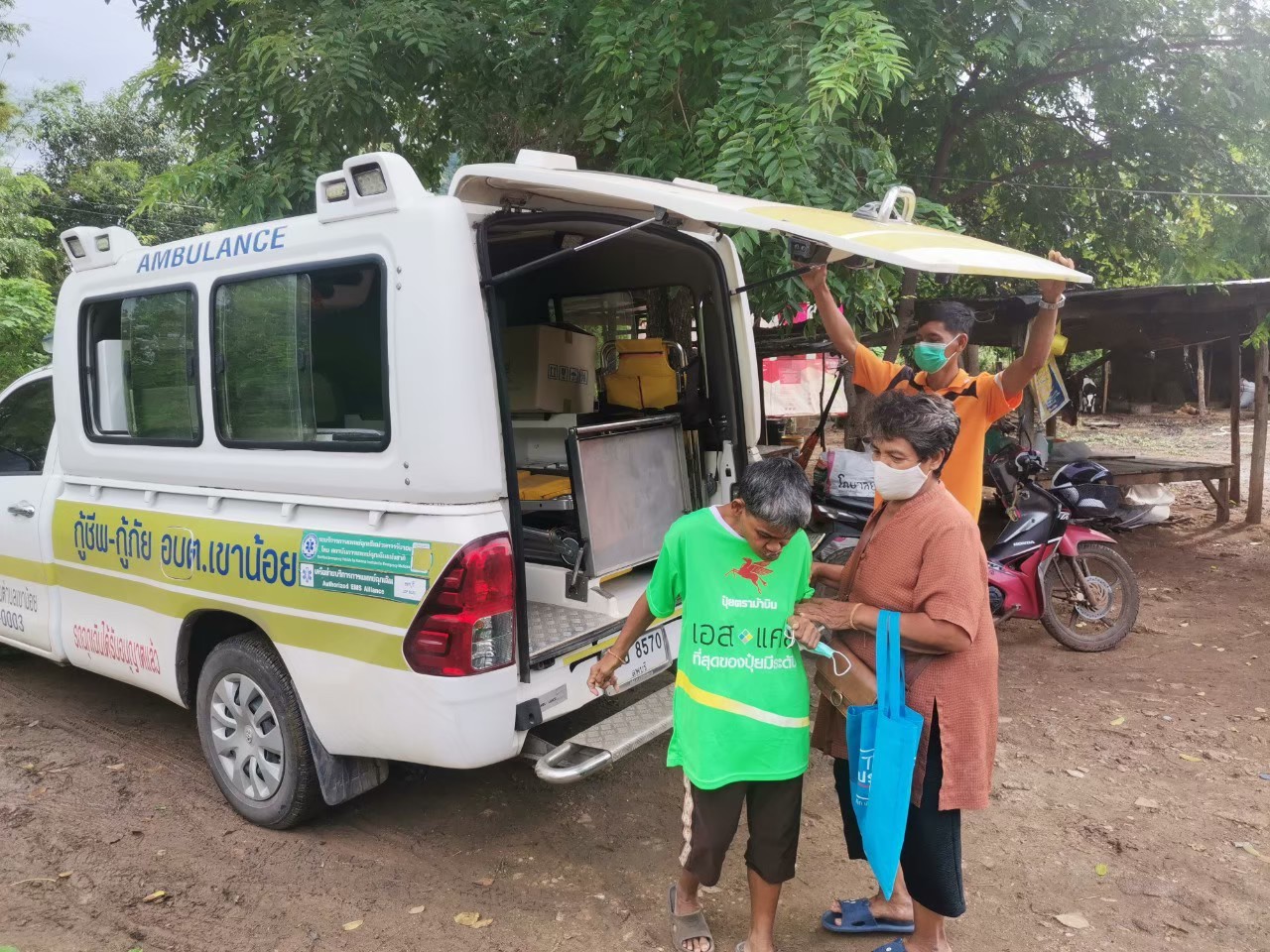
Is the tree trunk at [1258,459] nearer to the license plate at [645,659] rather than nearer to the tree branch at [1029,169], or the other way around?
the tree branch at [1029,169]

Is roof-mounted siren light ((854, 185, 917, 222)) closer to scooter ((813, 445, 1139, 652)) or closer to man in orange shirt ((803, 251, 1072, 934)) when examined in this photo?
man in orange shirt ((803, 251, 1072, 934))

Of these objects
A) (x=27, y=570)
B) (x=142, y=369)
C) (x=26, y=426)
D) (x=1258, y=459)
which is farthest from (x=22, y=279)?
(x=1258, y=459)

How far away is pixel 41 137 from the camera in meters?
20.0

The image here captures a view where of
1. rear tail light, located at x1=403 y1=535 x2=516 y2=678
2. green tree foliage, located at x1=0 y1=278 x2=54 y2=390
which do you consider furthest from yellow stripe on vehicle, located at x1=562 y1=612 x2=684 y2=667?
green tree foliage, located at x1=0 y1=278 x2=54 y2=390

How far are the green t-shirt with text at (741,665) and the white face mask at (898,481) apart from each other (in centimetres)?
29

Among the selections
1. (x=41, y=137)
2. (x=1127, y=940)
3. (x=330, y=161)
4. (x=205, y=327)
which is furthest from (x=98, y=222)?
(x=1127, y=940)

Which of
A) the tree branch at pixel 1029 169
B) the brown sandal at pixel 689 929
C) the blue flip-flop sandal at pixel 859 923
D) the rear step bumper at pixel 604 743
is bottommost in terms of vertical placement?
the blue flip-flop sandal at pixel 859 923

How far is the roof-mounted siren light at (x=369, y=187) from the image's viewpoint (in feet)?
9.01

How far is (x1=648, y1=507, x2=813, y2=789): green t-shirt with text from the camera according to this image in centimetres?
233

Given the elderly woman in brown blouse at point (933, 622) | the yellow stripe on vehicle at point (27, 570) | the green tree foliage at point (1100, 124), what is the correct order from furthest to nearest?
the green tree foliage at point (1100, 124) < the yellow stripe on vehicle at point (27, 570) < the elderly woman in brown blouse at point (933, 622)

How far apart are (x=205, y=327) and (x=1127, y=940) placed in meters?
3.68

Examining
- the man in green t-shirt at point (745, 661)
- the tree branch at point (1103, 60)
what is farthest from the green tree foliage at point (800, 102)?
the man in green t-shirt at point (745, 661)

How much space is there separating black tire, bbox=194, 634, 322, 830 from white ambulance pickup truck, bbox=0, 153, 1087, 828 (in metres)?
0.01

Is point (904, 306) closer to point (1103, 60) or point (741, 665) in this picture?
point (1103, 60)
